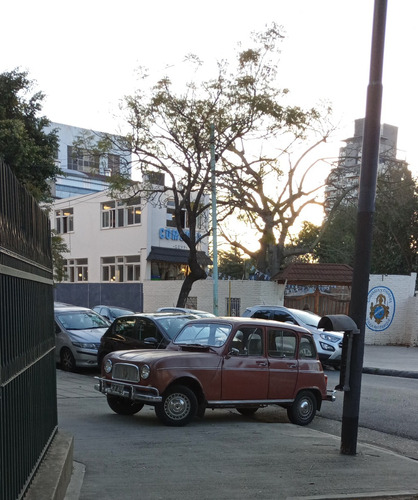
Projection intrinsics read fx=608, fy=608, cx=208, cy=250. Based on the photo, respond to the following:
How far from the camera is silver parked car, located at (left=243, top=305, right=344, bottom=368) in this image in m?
17.4

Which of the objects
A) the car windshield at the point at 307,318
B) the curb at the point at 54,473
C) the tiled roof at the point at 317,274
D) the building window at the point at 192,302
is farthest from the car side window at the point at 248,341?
the building window at the point at 192,302

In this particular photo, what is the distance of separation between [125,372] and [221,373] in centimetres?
143

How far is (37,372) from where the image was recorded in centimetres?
466

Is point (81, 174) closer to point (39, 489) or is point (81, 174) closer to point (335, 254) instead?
point (335, 254)

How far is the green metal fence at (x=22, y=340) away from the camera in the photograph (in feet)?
10.9

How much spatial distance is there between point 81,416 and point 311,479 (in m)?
4.38

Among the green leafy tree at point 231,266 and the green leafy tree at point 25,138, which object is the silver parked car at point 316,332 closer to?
the green leafy tree at point 25,138

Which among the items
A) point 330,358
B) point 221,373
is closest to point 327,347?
point 330,358

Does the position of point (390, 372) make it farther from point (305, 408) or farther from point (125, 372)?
point (125, 372)

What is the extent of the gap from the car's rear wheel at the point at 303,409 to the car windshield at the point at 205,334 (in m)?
1.72

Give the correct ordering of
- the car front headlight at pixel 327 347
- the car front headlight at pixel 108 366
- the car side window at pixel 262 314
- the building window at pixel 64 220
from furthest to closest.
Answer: the building window at pixel 64 220 < the car side window at pixel 262 314 < the car front headlight at pixel 327 347 < the car front headlight at pixel 108 366

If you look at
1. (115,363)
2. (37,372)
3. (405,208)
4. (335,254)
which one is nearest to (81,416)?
(115,363)

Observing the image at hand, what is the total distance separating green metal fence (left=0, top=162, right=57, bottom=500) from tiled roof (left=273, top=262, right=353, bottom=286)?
2097cm

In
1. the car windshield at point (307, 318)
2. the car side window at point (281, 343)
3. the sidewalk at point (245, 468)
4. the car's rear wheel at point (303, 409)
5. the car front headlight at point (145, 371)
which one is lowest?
the car's rear wheel at point (303, 409)
